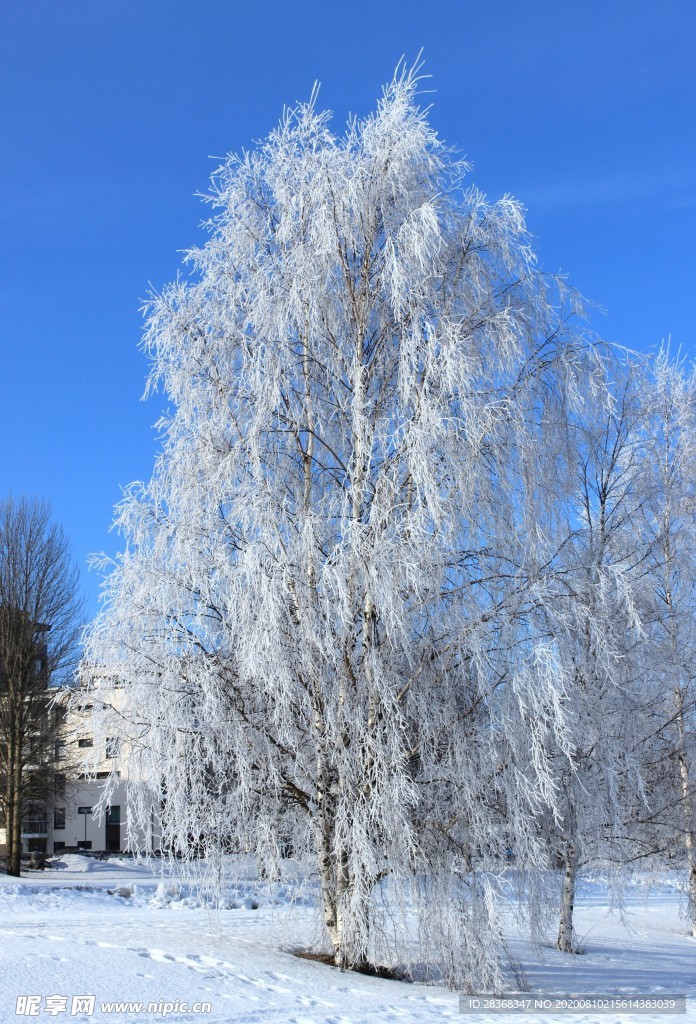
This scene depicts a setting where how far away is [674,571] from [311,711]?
32.0 feet

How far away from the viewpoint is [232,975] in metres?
8.34

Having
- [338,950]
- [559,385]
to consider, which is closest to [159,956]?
[338,950]

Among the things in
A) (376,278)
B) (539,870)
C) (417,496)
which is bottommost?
(539,870)

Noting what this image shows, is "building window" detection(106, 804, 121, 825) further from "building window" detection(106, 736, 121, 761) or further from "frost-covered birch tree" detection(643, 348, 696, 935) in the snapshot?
"building window" detection(106, 736, 121, 761)

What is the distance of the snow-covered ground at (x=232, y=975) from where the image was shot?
6918 mm

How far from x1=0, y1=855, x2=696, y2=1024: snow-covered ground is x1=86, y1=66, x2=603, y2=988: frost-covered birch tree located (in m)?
0.89

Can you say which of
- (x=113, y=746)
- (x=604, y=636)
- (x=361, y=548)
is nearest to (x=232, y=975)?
(x=113, y=746)

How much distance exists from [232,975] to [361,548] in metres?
4.03

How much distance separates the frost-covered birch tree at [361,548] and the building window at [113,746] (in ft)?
1.14

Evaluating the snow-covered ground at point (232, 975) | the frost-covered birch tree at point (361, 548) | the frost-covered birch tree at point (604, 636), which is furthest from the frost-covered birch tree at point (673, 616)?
the frost-covered birch tree at point (361, 548)

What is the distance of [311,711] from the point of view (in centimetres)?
970

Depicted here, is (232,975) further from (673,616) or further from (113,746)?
(673,616)

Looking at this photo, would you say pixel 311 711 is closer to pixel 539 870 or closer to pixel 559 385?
pixel 539 870

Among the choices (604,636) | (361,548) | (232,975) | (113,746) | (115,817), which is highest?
(361,548)
